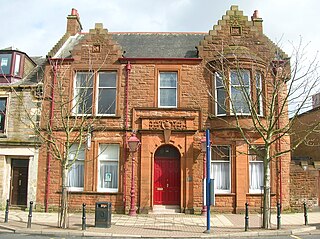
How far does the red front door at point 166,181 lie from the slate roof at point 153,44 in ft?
19.3

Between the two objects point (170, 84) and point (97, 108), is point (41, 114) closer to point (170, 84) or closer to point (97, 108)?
point (97, 108)

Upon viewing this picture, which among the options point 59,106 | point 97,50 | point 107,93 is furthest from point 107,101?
point 97,50

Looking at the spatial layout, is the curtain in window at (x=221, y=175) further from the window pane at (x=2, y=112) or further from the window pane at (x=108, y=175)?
the window pane at (x=2, y=112)

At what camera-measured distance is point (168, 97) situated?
18656 millimetres

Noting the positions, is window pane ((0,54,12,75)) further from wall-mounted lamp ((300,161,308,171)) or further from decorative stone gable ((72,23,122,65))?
wall-mounted lamp ((300,161,308,171))

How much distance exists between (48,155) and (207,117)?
8523 mm

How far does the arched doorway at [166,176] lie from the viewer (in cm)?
1781

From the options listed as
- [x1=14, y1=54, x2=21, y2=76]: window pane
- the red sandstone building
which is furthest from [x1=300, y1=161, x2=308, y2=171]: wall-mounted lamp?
[x1=14, y1=54, x2=21, y2=76]: window pane

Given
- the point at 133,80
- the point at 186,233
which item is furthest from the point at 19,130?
the point at 186,233

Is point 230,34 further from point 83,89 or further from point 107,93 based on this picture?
point 83,89

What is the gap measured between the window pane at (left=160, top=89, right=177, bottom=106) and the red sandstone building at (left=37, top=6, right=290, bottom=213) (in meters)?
0.05

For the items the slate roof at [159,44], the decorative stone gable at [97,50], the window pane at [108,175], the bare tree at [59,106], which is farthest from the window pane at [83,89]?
the window pane at [108,175]

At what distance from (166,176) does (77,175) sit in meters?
4.68

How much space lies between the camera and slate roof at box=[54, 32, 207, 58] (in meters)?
19.6
